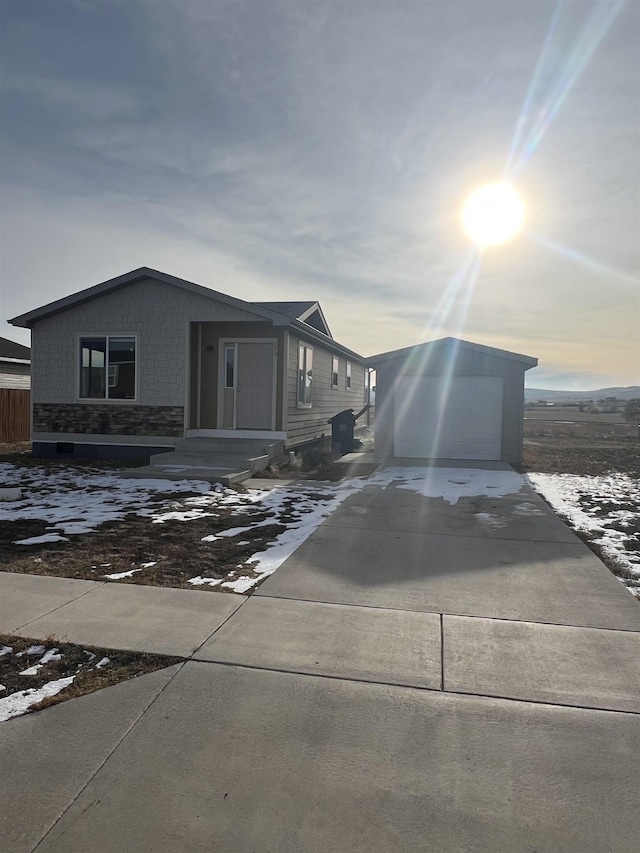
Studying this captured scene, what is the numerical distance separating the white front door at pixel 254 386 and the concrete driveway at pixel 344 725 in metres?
9.04

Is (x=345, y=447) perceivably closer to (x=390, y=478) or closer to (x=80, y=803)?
(x=390, y=478)

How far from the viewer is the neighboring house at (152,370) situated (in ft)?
44.3

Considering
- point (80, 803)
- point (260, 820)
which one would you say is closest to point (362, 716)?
point (260, 820)

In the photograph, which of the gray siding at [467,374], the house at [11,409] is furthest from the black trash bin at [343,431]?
the house at [11,409]

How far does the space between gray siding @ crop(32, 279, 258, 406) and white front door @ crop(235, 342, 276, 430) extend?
39.6 inches

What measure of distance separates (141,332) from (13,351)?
13.3m

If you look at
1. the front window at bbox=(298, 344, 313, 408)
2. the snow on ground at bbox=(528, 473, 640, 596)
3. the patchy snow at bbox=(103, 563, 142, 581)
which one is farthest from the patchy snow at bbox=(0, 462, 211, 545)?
the snow on ground at bbox=(528, 473, 640, 596)

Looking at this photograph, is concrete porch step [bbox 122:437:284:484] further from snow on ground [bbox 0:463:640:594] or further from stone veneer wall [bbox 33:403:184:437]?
stone veneer wall [bbox 33:403:184:437]

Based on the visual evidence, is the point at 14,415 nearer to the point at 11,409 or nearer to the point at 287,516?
the point at 11,409

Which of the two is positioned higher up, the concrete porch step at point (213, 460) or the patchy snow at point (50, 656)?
the concrete porch step at point (213, 460)

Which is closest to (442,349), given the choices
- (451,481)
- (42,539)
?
(451,481)

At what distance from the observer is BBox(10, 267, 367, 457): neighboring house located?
13508 mm

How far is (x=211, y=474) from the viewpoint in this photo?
10680 mm

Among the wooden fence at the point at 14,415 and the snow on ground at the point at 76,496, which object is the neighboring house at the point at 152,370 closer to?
the snow on ground at the point at 76,496
